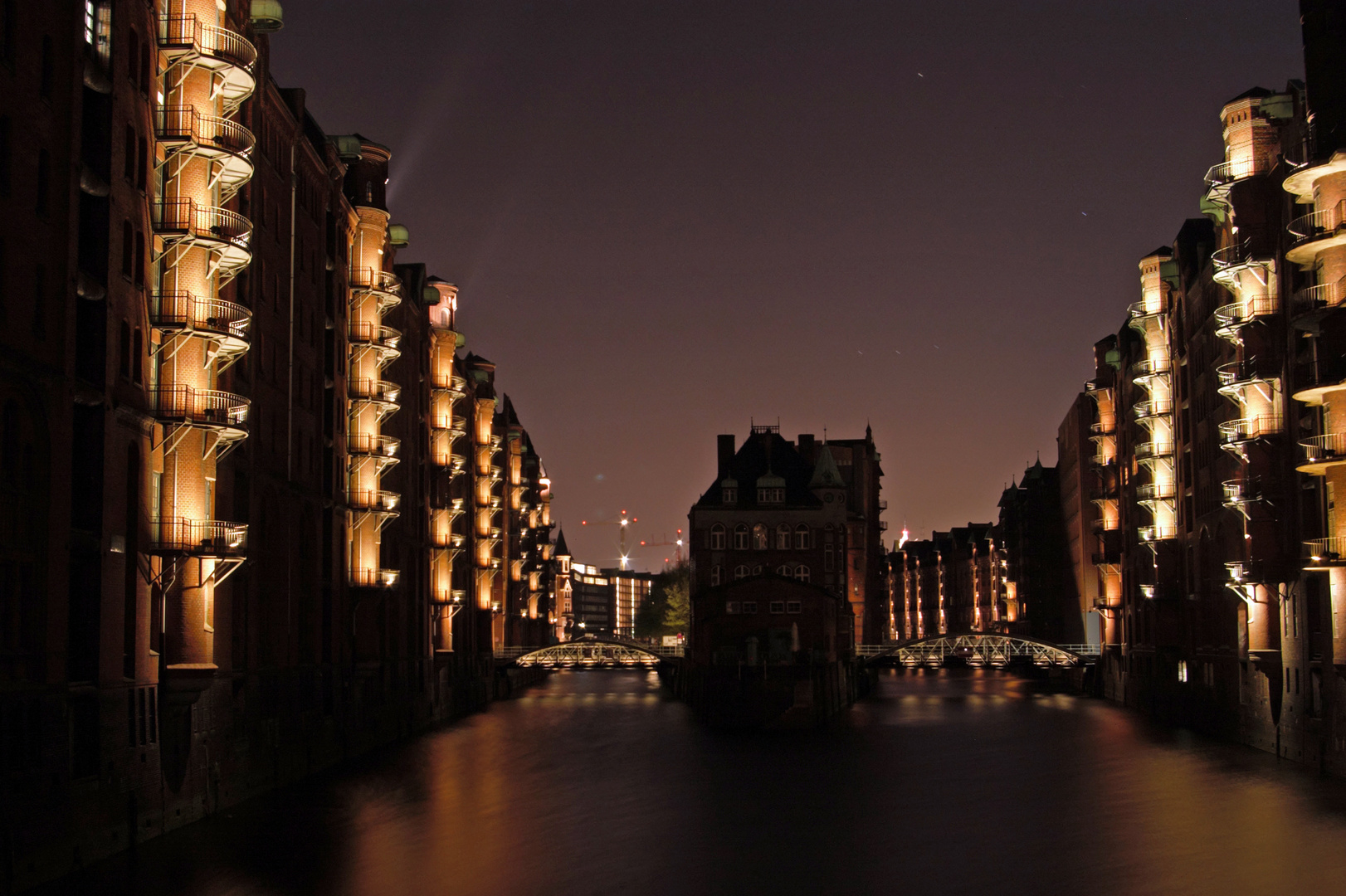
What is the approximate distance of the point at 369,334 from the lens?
67.2 metres

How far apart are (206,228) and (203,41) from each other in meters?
5.37

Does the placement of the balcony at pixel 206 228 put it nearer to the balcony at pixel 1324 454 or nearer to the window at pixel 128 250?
the window at pixel 128 250

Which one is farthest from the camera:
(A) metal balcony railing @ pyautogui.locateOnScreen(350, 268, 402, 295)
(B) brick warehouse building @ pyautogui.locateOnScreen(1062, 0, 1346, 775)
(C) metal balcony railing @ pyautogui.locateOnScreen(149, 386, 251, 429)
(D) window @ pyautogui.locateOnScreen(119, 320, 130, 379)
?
(A) metal balcony railing @ pyautogui.locateOnScreen(350, 268, 402, 295)

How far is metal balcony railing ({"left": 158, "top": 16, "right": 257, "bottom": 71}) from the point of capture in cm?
4078

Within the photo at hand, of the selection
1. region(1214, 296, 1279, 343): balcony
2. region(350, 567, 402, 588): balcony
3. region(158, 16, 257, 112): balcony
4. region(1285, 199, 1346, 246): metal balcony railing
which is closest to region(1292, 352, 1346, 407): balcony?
region(1285, 199, 1346, 246): metal balcony railing

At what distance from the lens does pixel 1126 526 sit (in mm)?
95812

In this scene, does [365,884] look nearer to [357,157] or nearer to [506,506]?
[357,157]

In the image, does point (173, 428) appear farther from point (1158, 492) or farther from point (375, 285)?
point (1158, 492)

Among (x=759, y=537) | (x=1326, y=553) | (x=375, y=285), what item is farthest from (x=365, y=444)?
(x=759, y=537)

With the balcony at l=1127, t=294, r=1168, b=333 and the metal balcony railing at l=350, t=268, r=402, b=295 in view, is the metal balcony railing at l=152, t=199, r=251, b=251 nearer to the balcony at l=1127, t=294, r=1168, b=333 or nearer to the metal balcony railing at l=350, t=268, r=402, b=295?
the metal balcony railing at l=350, t=268, r=402, b=295

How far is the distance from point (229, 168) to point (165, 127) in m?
2.60

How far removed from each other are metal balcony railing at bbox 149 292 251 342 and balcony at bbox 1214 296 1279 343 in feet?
122

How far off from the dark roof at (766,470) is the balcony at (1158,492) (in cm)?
2894

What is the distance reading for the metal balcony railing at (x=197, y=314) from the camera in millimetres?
40250
